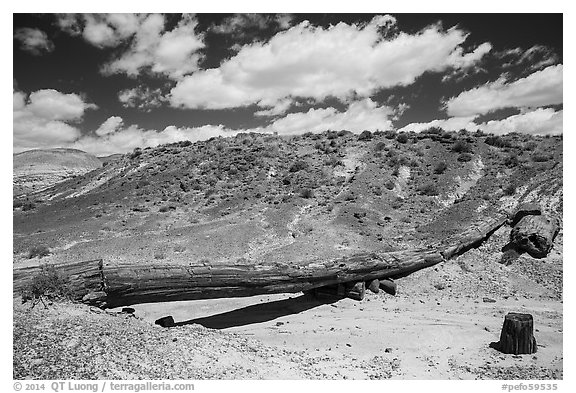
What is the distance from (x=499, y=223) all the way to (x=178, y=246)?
35.9 ft

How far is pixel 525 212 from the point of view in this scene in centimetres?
1170

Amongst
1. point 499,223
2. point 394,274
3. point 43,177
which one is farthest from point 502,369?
point 43,177

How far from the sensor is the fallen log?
6367mm

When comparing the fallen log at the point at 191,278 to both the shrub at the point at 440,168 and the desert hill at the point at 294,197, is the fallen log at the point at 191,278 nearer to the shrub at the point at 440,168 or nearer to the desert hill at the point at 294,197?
the desert hill at the point at 294,197

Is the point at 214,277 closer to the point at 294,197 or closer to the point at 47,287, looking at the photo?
the point at 47,287

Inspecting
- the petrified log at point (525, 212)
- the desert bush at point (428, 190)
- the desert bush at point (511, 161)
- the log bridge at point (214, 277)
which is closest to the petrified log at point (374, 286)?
the log bridge at point (214, 277)

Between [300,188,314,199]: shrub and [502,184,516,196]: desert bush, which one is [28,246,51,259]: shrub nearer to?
[300,188,314,199]: shrub

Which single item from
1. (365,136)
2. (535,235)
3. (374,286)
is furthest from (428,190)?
(365,136)

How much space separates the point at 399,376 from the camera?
18.3 feet

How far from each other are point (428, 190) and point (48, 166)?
237ft

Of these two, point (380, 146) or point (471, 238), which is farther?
point (380, 146)

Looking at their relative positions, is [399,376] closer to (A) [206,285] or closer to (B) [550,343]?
(B) [550,343]

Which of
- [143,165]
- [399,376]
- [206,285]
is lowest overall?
[399,376]


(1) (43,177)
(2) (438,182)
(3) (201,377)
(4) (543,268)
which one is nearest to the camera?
(3) (201,377)
